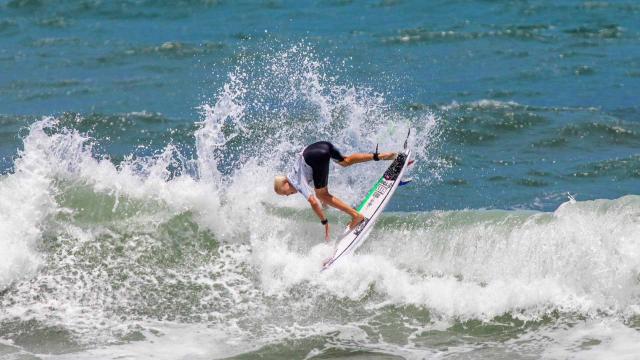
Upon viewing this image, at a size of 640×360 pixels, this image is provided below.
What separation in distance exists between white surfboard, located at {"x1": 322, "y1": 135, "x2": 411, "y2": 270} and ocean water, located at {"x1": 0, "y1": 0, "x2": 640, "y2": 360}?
0.57ft

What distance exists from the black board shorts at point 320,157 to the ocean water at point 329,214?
2.99ft

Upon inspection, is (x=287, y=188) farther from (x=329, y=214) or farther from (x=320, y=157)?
(x=329, y=214)

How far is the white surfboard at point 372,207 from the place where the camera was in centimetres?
1265

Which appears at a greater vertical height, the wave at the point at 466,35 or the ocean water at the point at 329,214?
the wave at the point at 466,35

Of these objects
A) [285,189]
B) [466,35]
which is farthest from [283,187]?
[466,35]

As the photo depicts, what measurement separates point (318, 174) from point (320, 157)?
232 mm

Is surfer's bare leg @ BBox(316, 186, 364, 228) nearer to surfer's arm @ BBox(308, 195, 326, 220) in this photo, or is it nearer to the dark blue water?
surfer's arm @ BBox(308, 195, 326, 220)

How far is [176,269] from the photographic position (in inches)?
519

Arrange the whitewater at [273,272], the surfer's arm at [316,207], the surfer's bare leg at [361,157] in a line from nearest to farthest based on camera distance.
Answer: the whitewater at [273,272] → the surfer's bare leg at [361,157] → the surfer's arm at [316,207]

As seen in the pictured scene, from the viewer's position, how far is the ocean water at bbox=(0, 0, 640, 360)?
11.4 m

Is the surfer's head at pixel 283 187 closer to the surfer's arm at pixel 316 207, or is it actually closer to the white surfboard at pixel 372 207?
the surfer's arm at pixel 316 207

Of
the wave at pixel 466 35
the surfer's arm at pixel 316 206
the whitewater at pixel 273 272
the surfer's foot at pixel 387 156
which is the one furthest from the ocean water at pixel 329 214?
the wave at pixel 466 35

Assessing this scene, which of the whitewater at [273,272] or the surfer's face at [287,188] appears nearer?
the whitewater at [273,272]

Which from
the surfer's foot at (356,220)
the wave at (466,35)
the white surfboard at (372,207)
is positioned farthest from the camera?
the wave at (466,35)
